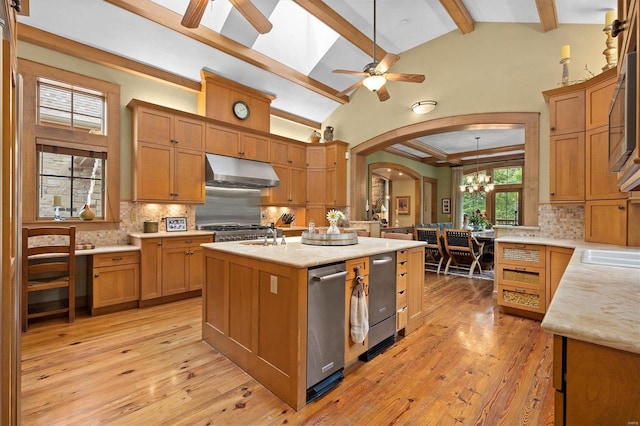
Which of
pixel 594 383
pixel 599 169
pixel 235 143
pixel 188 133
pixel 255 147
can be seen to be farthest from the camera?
pixel 255 147

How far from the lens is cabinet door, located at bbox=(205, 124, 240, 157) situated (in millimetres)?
4871

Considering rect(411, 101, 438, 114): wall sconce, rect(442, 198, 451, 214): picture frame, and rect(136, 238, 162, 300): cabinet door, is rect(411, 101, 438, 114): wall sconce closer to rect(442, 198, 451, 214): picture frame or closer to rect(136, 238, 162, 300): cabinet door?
rect(136, 238, 162, 300): cabinet door

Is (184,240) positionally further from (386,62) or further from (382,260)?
(386,62)

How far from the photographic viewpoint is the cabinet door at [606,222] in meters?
3.06

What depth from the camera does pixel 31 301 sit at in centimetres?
353

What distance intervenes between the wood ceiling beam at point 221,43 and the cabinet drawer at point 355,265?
12.2ft

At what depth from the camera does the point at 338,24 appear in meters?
4.38

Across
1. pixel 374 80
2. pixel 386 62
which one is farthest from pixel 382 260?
pixel 386 62

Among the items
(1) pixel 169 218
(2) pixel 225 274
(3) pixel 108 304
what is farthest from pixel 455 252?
(3) pixel 108 304

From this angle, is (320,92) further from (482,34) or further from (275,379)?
(275,379)

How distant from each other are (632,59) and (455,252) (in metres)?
4.96

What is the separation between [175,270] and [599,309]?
4306mm

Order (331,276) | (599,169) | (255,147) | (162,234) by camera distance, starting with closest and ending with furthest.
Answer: (331,276) < (599,169) < (162,234) < (255,147)

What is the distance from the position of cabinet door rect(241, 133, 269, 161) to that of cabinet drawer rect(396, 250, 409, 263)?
3.49 meters
